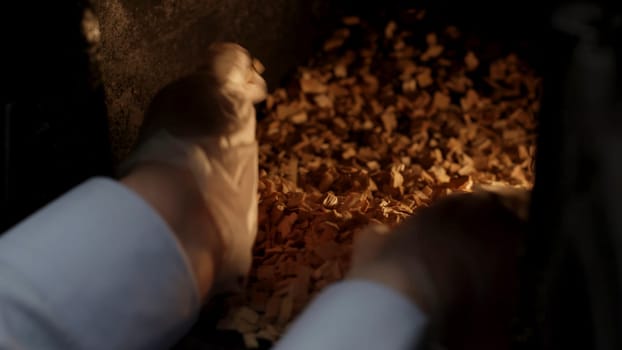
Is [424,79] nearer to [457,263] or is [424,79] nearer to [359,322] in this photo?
[457,263]

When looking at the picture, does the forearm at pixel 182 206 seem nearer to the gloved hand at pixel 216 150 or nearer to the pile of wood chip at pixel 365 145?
the gloved hand at pixel 216 150

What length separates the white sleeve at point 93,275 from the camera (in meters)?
1.27

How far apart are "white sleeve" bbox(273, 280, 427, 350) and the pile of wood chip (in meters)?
0.53

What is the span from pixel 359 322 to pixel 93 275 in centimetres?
47

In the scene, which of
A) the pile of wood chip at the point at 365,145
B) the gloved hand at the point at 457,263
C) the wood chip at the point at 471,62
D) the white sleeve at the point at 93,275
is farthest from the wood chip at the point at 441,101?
the white sleeve at the point at 93,275

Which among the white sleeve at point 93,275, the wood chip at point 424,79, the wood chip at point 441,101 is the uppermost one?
the white sleeve at point 93,275

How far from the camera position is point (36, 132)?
1.78 m

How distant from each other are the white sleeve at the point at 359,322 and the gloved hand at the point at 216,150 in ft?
1.24

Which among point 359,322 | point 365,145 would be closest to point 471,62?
point 365,145

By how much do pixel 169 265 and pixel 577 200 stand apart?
697mm

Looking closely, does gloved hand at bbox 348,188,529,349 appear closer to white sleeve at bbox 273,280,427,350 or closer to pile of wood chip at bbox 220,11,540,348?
white sleeve at bbox 273,280,427,350

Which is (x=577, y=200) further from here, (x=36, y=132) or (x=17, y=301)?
(x=36, y=132)

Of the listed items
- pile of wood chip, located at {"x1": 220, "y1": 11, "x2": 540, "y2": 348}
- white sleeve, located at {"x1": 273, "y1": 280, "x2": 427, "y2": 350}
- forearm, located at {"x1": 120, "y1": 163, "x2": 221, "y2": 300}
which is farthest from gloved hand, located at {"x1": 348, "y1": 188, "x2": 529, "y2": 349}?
pile of wood chip, located at {"x1": 220, "y1": 11, "x2": 540, "y2": 348}

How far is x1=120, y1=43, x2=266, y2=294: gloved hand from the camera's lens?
1503 millimetres
